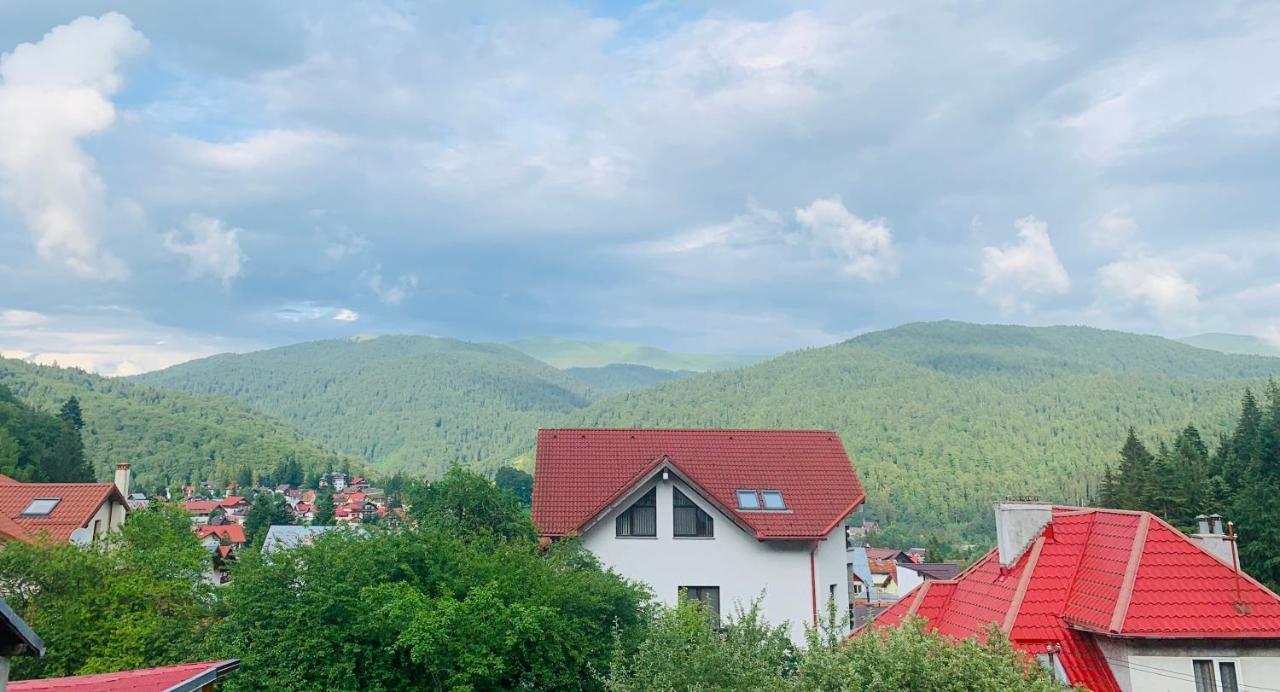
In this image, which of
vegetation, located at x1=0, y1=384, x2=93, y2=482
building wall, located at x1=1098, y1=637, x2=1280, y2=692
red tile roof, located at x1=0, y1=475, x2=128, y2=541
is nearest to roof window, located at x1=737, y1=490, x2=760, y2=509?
building wall, located at x1=1098, y1=637, x2=1280, y2=692

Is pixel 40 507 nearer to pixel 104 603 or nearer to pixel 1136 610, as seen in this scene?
pixel 104 603

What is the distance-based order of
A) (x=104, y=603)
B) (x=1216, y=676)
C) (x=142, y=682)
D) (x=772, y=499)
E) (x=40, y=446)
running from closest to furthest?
(x=142, y=682)
(x=1216, y=676)
(x=104, y=603)
(x=772, y=499)
(x=40, y=446)

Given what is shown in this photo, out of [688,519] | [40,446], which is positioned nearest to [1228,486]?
[688,519]

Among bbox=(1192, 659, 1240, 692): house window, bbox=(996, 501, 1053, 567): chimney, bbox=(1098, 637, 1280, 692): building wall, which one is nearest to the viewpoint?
bbox=(1098, 637, 1280, 692): building wall

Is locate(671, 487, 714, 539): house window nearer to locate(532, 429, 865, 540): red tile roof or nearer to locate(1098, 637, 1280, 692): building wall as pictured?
locate(532, 429, 865, 540): red tile roof

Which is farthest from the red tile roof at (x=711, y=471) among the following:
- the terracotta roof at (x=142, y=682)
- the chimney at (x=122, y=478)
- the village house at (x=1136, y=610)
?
the chimney at (x=122, y=478)

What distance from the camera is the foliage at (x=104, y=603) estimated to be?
63.5ft

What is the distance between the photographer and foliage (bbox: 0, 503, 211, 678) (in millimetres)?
19359

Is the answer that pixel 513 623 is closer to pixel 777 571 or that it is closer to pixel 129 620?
pixel 129 620

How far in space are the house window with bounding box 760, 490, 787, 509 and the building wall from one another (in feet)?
42.7

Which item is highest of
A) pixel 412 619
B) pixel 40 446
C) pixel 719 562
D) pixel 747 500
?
pixel 40 446

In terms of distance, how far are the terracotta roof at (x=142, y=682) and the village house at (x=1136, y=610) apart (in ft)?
43.3

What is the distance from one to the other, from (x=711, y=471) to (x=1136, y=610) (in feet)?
50.3

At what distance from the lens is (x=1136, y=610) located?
587 inches
